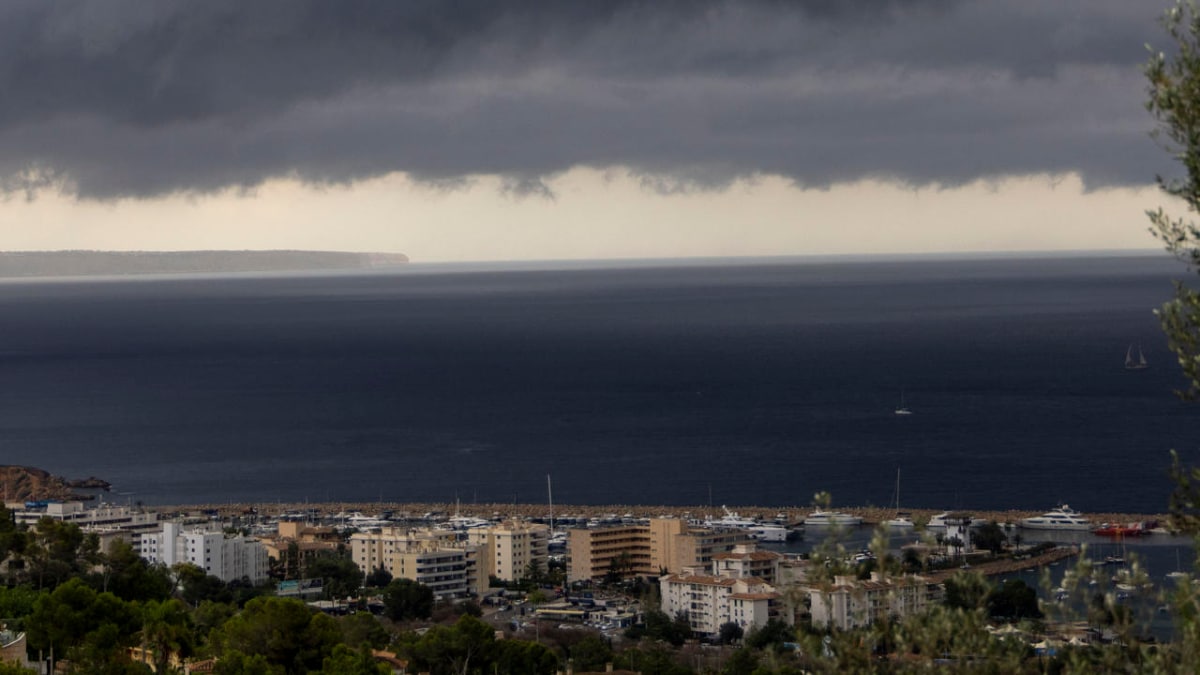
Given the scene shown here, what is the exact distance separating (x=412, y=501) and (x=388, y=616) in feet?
54.2

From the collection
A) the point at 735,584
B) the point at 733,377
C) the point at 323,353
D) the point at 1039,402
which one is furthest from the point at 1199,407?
the point at 323,353

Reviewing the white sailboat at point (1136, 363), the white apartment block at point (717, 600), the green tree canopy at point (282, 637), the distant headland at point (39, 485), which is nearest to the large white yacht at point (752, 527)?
the white apartment block at point (717, 600)

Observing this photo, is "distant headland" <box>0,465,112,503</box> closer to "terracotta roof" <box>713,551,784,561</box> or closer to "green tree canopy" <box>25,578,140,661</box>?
"terracotta roof" <box>713,551,784,561</box>

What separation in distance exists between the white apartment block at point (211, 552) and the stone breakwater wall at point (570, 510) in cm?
804

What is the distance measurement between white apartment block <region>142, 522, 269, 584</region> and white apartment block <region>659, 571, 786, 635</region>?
29.2ft

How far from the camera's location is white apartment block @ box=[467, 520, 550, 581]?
110 ft

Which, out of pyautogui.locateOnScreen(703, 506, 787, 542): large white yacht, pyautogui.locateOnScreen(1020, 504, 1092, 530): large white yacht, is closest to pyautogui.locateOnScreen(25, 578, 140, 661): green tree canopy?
pyautogui.locateOnScreen(703, 506, 787, 542): large white yacht

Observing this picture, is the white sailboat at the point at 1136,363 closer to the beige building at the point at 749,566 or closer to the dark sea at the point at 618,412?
the dark sea at the point at 618,412

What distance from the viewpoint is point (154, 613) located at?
60.0 feet

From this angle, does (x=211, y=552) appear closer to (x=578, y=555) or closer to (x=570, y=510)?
(x=578, y=555)

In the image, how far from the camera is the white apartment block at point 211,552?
106 feet

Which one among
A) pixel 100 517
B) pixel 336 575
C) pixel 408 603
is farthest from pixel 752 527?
pixel 100 517

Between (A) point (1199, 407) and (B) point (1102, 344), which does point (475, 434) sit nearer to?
(A) point (1199, 407)

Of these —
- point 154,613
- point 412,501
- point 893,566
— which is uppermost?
point 893,566
